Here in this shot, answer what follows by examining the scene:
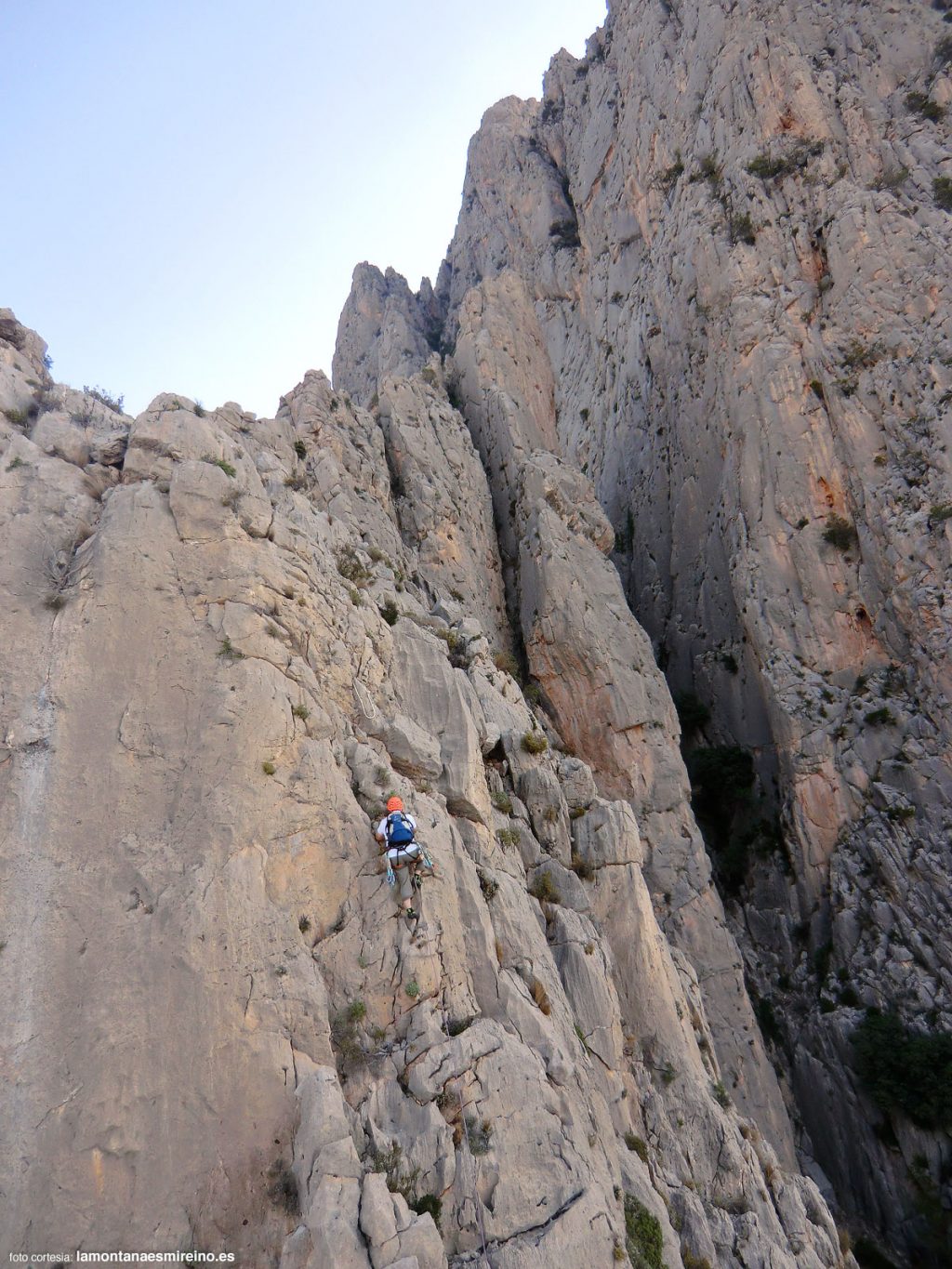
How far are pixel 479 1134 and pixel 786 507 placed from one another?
80.3ft

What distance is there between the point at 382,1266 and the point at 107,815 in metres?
6.82

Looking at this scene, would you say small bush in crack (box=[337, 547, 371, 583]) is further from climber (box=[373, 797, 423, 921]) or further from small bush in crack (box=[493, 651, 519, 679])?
climber (box=[373, 797, 423, 921])

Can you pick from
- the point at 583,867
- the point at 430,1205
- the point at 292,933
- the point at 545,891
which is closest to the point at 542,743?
the point at 583,867

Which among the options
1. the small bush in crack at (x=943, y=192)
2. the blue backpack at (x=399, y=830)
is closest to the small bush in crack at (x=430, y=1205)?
the blue backpack at (x=399, y=830)

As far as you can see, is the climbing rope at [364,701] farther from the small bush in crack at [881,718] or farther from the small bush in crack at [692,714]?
the small bush in crack at [692,714]

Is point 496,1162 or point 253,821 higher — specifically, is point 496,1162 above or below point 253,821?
below

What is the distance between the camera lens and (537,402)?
3678 centimetres

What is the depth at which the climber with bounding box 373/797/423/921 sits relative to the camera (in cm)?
1202

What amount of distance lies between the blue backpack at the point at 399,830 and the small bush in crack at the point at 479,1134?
391cm

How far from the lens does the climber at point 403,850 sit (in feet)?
39.4

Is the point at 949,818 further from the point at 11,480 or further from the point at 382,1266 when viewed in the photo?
the point at 11,480

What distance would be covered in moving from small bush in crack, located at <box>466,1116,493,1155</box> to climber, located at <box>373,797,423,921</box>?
2907 millimetres

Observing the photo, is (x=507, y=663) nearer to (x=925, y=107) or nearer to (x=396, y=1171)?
(x=396, y=1171)

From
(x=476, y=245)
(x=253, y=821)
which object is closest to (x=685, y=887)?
(x=253, y=821)
